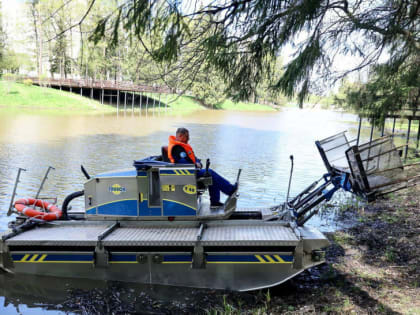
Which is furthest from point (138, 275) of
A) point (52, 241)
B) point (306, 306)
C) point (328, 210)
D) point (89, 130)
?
point (89, 130)

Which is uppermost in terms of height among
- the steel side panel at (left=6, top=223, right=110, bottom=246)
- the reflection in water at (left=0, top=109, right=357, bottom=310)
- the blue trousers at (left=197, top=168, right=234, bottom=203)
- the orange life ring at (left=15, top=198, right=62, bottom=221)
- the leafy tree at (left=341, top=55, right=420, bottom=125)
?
the leafy tree at (left=341, top=55, right=420, bottom=125)

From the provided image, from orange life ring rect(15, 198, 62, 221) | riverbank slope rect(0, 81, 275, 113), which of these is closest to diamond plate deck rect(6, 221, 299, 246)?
orange life ring rect(15, 198, 62, 221)

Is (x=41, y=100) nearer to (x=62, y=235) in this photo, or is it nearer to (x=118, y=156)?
(x=118, y=156)

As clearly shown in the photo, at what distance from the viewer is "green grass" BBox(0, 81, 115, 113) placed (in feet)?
142

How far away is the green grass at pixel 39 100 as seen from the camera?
43.2m

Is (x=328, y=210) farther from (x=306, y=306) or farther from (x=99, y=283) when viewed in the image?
(x=99, y=283)

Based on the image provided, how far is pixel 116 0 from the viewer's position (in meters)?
3.80

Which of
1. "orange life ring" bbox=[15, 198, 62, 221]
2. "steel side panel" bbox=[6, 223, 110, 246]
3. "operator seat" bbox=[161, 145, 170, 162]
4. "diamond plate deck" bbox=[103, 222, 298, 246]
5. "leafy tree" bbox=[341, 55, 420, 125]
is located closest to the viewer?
"diamond plate deck" bbox=[103, 222, 298, 246]

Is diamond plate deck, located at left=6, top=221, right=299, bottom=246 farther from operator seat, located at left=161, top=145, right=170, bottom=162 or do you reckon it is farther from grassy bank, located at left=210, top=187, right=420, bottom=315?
operator seat, located at left=161, top=145, right=170, bottom=162

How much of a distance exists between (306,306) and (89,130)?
997 inches

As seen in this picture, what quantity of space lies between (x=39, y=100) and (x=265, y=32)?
4609 centimetres

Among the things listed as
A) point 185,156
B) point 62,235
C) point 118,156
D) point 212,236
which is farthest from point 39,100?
point 212,236

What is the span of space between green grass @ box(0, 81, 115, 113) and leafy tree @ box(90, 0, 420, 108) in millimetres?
41415

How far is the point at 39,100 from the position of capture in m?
45.5
